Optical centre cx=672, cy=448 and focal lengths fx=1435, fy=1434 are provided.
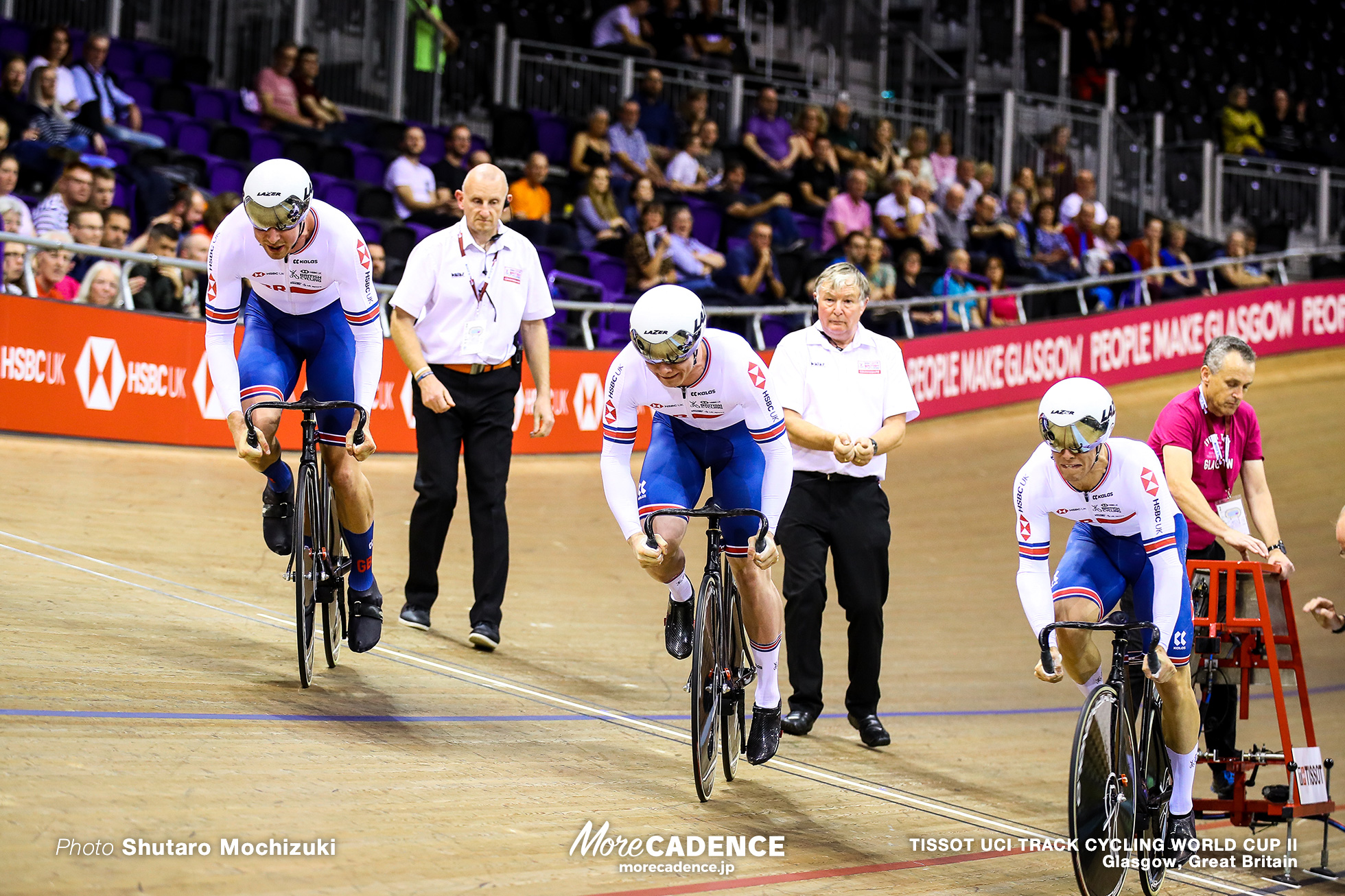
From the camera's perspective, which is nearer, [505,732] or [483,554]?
[505,732]

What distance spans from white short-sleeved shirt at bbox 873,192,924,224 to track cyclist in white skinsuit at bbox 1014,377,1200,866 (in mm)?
9096

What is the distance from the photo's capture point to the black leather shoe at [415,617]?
5727 millimetres

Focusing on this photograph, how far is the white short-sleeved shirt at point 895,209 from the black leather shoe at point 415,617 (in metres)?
8.33

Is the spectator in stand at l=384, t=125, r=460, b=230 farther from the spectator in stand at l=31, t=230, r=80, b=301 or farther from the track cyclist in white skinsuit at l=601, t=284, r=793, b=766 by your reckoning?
the track cyclist in white skinsuit at l=601, t=284, r=793, b=766

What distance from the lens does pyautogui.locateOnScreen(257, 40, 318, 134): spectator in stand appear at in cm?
1073

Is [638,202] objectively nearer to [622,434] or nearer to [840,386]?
[840,386]

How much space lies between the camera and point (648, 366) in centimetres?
412

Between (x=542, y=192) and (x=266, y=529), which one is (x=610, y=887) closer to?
(x=266, y=529)

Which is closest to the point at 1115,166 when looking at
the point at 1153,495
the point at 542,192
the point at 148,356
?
the point at 542,192

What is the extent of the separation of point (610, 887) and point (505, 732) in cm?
129

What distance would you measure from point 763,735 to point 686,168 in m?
8.77

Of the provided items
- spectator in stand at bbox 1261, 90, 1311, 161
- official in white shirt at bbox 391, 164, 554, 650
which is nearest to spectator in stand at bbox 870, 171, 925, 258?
official in white shirt at bbox 391, 164, 554, 650

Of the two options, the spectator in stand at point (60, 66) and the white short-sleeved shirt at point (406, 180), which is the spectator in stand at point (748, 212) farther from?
the spectator in stand at point (60, 66)

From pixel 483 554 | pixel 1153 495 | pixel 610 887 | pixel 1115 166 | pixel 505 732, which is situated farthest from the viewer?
pixel 1115 166
